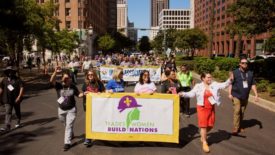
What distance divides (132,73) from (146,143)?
16.4 m

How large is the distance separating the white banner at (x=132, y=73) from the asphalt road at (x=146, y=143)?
1225 centimetres

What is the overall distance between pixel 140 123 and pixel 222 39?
122 m

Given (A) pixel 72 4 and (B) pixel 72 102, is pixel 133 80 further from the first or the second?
(A) pixel 72 4

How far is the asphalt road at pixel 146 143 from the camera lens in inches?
325

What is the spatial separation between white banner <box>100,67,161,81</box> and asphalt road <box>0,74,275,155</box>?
12253mm

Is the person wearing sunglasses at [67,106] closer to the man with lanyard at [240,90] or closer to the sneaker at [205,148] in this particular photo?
the sneaker at [205,148]

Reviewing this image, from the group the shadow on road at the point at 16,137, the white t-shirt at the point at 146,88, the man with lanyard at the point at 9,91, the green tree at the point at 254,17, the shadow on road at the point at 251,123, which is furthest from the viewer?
the green tree at the point at 254,17

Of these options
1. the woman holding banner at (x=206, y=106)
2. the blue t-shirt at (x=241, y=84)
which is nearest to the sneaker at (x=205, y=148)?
the woman holding banner at (x=206, y=106)

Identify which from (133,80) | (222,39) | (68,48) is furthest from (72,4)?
(133,80)

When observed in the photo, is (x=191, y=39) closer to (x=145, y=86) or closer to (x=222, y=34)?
(x=222, y=34)

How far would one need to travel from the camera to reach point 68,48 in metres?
52.7

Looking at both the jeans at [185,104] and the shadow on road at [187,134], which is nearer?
the shadow on road at [187,134]

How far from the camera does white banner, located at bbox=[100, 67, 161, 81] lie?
82.6 feet

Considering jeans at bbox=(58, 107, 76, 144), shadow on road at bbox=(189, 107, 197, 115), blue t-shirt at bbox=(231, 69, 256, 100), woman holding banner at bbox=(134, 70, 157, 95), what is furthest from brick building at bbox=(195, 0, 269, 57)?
jeans at bbox=(58, 107, 76, 144)
